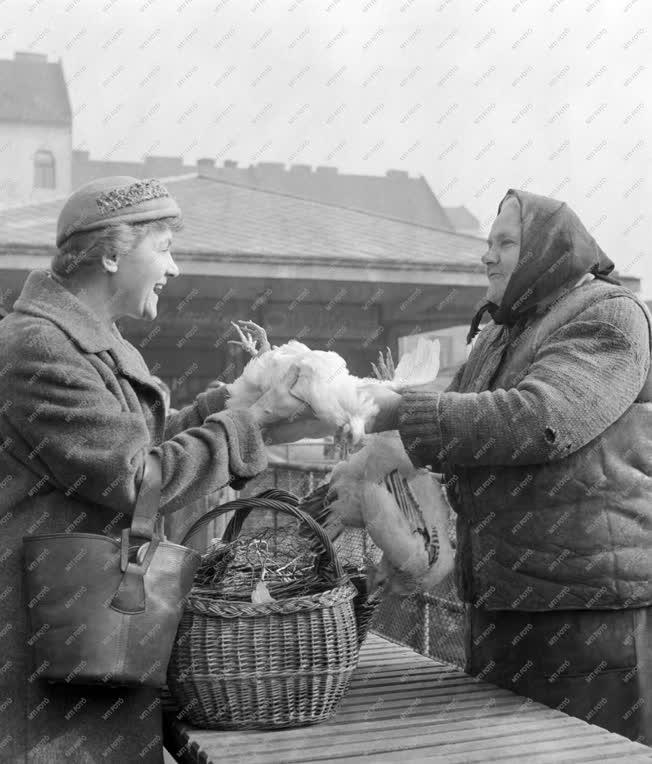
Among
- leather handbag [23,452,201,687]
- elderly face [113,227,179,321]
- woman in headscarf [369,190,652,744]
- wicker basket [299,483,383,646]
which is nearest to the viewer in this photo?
leather handbag [23,452,201,687]

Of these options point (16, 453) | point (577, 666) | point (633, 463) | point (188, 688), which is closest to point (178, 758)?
point (188, 688)

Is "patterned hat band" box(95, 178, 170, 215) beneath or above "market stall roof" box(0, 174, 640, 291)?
above

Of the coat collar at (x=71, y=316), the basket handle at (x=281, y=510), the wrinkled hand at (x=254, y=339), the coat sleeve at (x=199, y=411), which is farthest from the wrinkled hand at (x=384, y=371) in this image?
the coat collar at (x=71, y=316)

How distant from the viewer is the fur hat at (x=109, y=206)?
7.36 feet

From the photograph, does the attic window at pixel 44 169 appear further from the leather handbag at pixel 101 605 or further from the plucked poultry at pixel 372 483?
the leather handbag at pixel 101 605

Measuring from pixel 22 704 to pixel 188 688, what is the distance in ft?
1.26

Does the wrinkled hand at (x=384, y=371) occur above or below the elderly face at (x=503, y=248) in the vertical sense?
below

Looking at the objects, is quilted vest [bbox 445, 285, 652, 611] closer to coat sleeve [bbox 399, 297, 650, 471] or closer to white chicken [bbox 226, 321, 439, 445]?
coat sleeve [bbox 399, 297, 650, 471]

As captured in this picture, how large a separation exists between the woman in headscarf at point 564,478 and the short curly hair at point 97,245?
809 millimetres

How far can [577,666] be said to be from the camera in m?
2.54

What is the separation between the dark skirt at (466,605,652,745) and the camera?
2525 millimetres

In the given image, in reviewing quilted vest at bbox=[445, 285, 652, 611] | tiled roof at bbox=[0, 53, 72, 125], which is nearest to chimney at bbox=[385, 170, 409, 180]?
tiled roof at bbox=[0, 53, 72, 125]

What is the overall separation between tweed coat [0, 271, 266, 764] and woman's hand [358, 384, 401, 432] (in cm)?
44

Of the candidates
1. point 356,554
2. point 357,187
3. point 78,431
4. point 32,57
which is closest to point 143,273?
point 78,431
